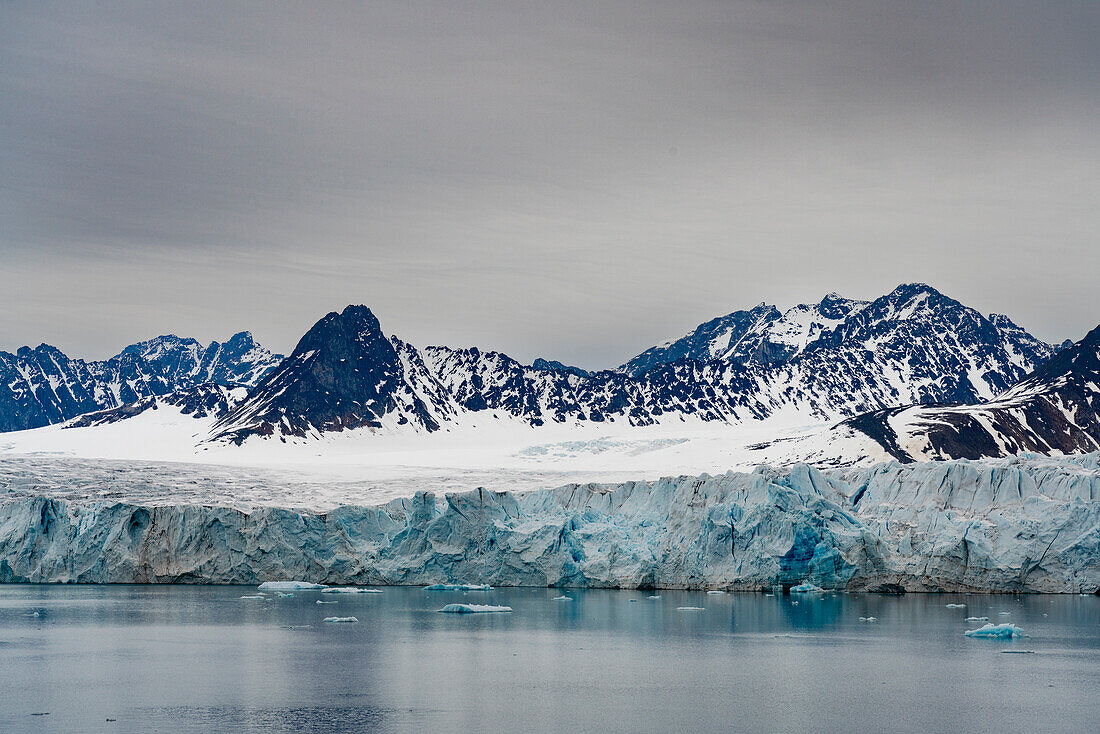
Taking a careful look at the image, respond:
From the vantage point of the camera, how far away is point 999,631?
97.3 ft

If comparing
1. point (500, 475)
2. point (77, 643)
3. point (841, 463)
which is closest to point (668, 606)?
point (77, 643)

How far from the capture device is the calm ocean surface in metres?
19.1

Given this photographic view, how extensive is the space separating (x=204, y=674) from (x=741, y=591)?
27988 mm

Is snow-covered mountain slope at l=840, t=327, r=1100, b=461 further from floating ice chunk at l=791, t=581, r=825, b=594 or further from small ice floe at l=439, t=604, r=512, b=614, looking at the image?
small ice floe at l=439, t=604, r=512, b=614

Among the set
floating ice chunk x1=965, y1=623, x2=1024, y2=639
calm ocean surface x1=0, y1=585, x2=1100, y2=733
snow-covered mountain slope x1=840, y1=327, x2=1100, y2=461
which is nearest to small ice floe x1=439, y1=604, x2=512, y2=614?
calm ocean surface x1=0, y1=585, x2=1100, y2=733

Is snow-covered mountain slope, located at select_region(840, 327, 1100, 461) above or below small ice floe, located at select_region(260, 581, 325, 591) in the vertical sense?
above

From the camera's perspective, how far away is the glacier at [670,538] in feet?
144

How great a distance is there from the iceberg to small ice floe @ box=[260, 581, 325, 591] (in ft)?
87.9

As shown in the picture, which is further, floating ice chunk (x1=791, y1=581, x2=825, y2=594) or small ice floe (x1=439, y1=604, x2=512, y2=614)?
floating ice chunk (x1=791, y1=581, x2=825, y2=594)

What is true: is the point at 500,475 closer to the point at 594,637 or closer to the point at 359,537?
the point at 359,537

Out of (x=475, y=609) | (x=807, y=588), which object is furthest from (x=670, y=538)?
(x=475, y=609)

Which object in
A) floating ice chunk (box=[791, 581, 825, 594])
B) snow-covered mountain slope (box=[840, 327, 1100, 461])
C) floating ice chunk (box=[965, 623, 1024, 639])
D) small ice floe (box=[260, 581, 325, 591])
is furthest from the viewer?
snow-covered mountain slope (box=[840, 327, 1100, 461])

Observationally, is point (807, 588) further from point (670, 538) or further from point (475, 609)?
point (475, 609)

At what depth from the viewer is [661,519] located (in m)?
49.4
